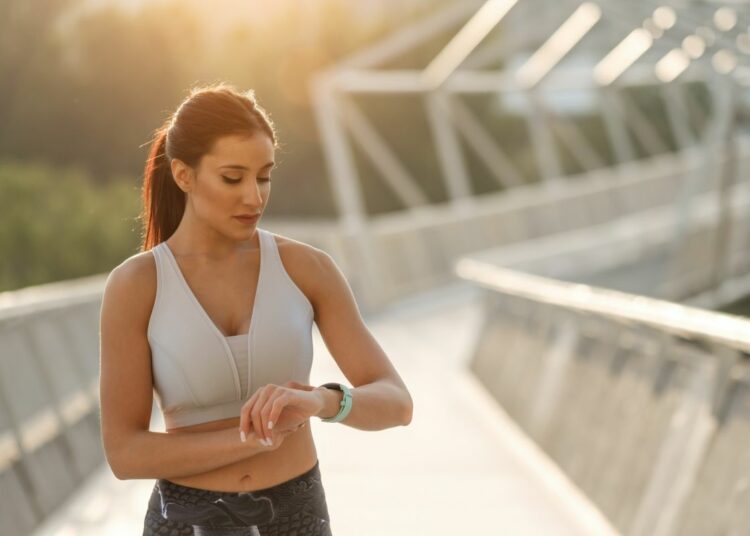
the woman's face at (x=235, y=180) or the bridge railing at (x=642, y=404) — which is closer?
the woman's face at (x=235, y=180)

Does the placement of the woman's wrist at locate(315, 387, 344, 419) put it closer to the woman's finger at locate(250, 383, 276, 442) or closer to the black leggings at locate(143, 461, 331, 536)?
the woman's finger at locate(250, 383, 276, 442)

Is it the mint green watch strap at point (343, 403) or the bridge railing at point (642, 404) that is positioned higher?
the mint green watch strap at point (343, 403)

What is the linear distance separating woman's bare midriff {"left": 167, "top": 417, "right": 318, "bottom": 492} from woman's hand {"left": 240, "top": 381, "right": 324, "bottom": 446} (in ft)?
0.91

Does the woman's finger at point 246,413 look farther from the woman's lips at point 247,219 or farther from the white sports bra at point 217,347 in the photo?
the woman's lips at point 247,219

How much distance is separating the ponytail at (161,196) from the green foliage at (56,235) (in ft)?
116

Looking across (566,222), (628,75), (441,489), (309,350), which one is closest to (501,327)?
(441,489)

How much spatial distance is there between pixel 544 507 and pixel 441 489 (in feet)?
3.31

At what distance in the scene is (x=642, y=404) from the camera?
7918 millimetres

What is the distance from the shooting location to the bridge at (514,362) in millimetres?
7176

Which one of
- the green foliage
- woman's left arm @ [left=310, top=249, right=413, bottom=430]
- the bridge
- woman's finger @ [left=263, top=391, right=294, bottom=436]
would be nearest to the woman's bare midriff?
woman's left arm @ [left=310, top=249, right=413, bottom=430]

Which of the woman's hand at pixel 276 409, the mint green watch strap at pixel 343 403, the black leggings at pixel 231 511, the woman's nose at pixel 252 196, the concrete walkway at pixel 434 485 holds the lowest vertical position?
the concrete walkway at pixel 434 485

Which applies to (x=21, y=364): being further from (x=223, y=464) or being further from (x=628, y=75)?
(x=628, y=75)

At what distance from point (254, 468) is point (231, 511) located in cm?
9

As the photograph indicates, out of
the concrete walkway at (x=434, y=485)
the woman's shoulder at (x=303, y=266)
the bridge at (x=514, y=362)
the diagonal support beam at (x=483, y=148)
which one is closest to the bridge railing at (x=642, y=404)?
the bridge at (x=514, y=362)
